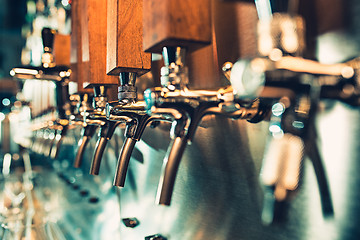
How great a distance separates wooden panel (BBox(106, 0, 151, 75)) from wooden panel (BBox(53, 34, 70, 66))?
3.13 ft

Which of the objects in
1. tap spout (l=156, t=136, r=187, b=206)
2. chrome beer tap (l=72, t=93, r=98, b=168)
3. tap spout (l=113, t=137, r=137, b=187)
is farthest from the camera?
chrome beer tap (l=72, t=93, r=98, b=168)

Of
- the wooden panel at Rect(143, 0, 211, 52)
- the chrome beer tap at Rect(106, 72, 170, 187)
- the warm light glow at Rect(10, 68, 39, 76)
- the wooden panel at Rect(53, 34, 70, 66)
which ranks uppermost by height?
the wooden panel at Rect(53, 34, 70, 66)

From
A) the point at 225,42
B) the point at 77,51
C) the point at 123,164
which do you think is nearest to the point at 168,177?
the point at 123,164

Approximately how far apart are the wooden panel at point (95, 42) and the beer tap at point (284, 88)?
1.93 feet

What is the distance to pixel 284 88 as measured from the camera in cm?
35

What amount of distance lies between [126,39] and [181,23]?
26 cm

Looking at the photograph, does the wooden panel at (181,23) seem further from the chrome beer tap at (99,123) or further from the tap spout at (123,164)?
the chrome beer tap at (99,123)

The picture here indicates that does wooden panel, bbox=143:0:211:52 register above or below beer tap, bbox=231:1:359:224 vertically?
above

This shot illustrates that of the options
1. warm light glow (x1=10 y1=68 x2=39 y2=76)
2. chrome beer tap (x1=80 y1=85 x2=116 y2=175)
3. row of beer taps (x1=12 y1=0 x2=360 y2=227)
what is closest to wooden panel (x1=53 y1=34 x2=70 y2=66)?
warm light glow (x1=10 y1=68 x2=39 y2=76)

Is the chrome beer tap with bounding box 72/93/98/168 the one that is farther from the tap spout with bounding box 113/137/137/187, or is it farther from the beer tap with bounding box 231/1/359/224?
the beer tap with bounding box 231/1/359/224

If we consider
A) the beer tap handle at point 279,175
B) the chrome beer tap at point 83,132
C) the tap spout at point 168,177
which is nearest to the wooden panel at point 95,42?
the chrome beer tap at point 83,132

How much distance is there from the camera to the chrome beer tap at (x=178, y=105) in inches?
18.2

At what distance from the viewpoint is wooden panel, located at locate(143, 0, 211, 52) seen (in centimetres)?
47

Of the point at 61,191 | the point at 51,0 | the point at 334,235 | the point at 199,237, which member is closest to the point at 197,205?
the point at 199,237
